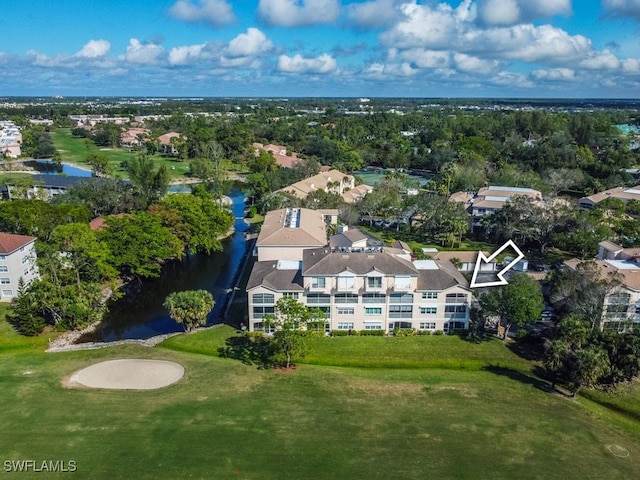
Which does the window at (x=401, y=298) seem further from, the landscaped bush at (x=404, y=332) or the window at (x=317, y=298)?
the window at (x=317, y=298)

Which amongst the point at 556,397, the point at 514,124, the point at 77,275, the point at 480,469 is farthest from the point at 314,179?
the point at 514,124

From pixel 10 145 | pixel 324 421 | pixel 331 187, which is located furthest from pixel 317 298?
pixel 10 145

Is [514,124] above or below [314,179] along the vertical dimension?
above

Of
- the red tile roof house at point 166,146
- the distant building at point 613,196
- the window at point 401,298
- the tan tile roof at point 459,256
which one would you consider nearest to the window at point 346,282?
the window at point 401,298

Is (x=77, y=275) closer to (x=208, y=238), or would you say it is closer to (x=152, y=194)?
(x=208, y=238)

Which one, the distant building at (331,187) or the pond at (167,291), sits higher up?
the distant building at (331,187)

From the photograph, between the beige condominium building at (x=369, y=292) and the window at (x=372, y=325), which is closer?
the beige condominium building at (x=369, y=292)

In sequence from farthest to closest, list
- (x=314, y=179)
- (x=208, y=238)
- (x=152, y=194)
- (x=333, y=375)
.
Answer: (x=314, y=179), (x=152, y=194), (x=208, y=238), (x=333, y=375)

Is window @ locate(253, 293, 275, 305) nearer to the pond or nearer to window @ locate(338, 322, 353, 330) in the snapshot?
window @ locate(338, 322, 353, 330)
